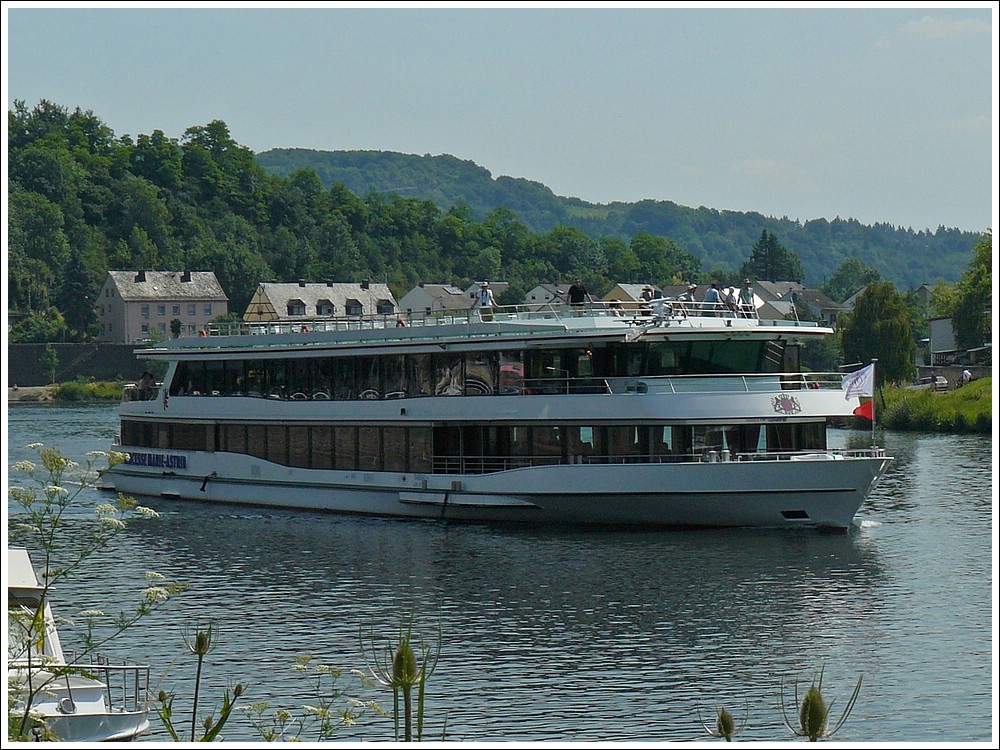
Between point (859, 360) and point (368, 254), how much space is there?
88091mm

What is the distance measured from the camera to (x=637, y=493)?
29.8 meters

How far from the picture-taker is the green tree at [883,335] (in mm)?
77938

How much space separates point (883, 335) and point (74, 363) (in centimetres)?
5866

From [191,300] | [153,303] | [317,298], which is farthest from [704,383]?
[191,300]

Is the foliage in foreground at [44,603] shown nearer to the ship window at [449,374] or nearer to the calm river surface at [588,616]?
the calm river surface at [588,616]

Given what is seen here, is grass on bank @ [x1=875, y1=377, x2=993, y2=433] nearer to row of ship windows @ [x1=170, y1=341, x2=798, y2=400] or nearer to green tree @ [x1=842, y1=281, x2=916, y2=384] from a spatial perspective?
green tree @ [x1=842, y1=281, x2=916, y2=384]

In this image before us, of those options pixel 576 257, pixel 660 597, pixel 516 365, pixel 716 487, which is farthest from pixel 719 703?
pixel 576 257

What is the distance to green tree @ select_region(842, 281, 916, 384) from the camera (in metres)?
77.9

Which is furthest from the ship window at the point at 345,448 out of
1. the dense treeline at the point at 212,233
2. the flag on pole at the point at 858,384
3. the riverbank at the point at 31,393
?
the dense treeline at the point at 212,233

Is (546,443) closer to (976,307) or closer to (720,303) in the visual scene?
(720,303)

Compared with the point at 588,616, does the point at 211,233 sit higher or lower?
higher

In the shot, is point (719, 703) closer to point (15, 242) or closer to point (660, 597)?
point (660, 597)

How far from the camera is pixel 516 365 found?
3183 cm

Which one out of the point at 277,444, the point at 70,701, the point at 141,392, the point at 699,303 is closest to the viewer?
the point at 70,701
